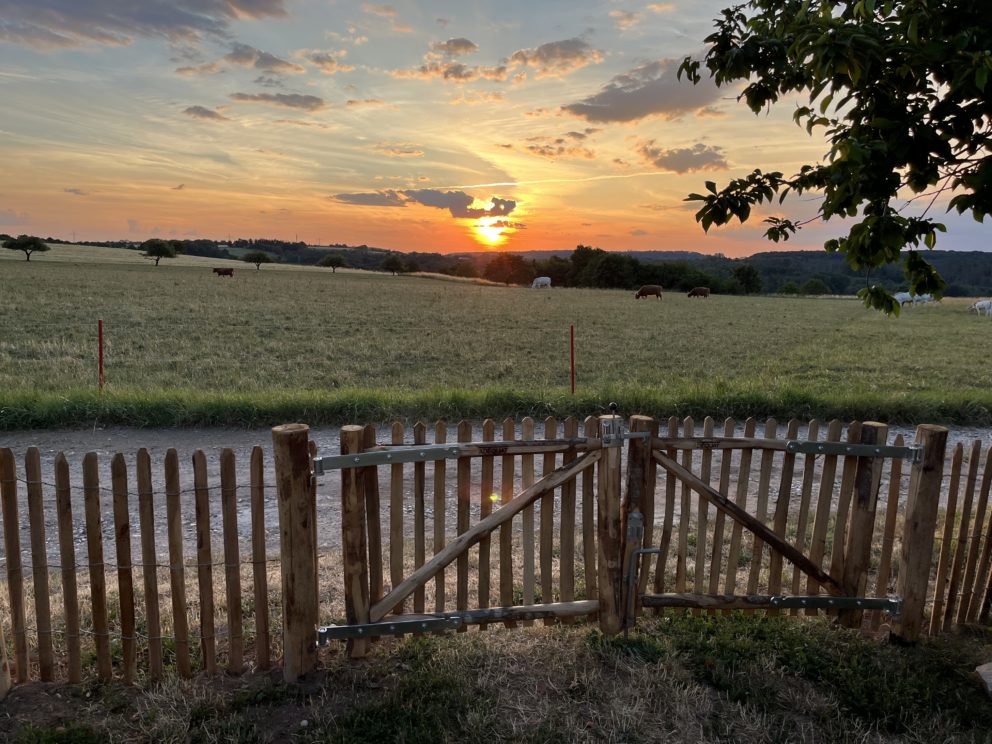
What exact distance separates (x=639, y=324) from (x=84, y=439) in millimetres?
29535

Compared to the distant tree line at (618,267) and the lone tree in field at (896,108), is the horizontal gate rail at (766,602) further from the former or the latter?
the distant tree line at (618,267)

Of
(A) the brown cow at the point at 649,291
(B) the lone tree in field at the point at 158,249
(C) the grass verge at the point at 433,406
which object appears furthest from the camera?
(B) the lone tree in field at the point at 158,249

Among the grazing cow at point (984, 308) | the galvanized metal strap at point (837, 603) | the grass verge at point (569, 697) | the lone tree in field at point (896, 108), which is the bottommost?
the grass verge at point (569, 697)

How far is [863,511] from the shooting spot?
477 centimetres

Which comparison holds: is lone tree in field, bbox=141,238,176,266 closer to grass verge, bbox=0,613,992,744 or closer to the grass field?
the grass field

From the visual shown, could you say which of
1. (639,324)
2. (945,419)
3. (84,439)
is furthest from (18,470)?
(639,324)

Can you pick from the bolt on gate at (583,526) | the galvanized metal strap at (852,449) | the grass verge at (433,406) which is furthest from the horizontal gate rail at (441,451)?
the grass verge at (433,406)

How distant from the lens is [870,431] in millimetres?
4742

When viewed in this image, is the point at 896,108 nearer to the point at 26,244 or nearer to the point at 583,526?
the point at 583,526

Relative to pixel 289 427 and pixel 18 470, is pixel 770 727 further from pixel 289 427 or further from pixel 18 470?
pixel 18 470

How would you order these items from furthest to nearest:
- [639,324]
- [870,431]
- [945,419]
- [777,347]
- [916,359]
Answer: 1. [639,324]
2. [777,347]
3. [916,359]
4. [945,419]
5. [870,431]

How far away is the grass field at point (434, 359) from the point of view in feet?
37.5

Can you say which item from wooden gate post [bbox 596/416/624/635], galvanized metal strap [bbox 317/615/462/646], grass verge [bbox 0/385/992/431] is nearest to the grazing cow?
grass verge [bbox 0/385/992/431]

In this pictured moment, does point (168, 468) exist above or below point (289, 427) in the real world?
below
